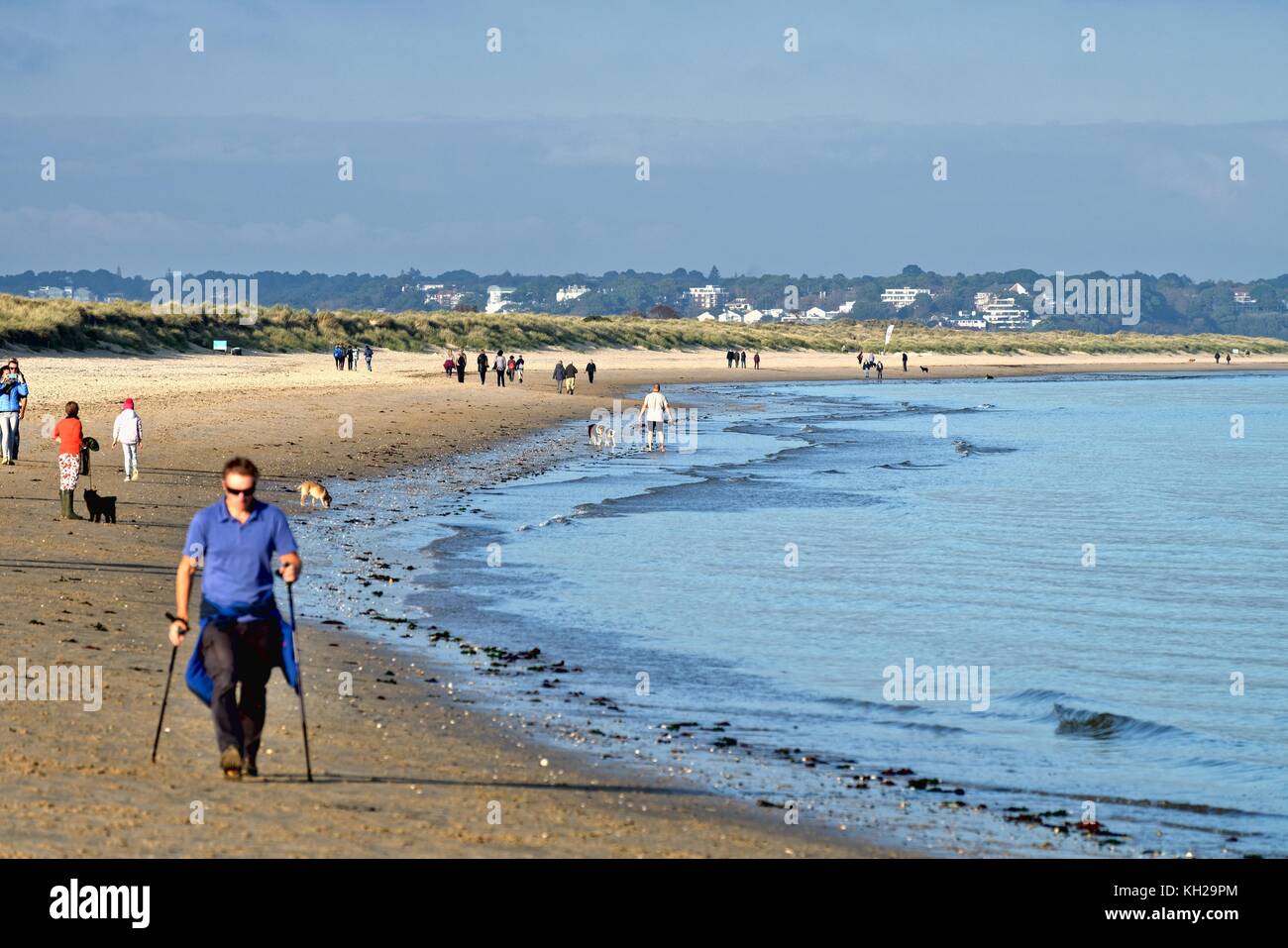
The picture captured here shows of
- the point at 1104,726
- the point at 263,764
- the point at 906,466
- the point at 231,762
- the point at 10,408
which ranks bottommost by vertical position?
the point at 1104,726

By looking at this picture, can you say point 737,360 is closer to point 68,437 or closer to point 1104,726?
point 68,437

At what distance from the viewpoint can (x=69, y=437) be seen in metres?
19.0

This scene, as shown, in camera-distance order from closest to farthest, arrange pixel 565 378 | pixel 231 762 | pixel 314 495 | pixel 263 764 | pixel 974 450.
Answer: pixel 231 762
pixel 263 764
pixel 314 495
pixel 974 450
pixel 565 378

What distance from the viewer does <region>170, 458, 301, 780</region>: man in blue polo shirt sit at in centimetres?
839

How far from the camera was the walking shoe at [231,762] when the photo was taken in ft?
28.2

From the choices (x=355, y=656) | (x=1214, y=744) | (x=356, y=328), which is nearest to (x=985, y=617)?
(x=1214, y=744)

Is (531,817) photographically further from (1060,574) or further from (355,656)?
(1060,574)

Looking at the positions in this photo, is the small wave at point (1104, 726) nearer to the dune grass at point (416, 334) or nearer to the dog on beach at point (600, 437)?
the dog on beach at point (600, 437)

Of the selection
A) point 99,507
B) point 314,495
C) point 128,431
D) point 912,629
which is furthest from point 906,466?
point 99,507

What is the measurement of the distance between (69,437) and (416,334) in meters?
74.6

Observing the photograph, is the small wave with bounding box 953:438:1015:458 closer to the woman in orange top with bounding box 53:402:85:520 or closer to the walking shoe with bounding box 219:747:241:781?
the woman in orange top with bounding box 53:402:85:520

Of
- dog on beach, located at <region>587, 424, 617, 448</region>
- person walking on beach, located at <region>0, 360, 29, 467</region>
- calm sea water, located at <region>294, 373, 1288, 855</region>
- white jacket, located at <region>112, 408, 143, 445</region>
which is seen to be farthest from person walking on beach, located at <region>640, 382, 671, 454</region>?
person walking on beach, located at <region>0, 360, 29, 467</region>

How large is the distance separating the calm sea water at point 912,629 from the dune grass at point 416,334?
113 feet

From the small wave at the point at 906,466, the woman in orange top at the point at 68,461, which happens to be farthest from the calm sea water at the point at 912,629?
the woman in orange top at the point at 68,461
